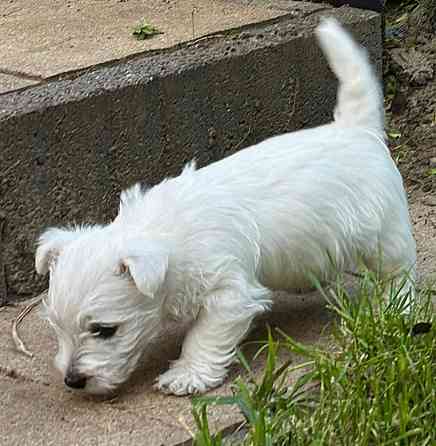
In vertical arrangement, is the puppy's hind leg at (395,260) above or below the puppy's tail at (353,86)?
below

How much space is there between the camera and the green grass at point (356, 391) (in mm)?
3744

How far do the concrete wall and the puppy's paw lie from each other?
100 cm

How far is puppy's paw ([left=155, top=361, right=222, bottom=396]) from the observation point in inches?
169

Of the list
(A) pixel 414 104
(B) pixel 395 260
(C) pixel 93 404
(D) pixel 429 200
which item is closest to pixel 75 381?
(C) pixel 93 404

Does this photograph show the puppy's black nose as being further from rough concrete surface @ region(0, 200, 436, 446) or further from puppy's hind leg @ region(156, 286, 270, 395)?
puppy's hind leg @ region(156, 286, 270, 395)

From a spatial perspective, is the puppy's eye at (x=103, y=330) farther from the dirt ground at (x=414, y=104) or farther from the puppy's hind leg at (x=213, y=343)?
the dirt ground at (x=414, y=104)

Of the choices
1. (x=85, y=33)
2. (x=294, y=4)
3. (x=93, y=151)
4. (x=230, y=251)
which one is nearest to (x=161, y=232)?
(x=230, y=251)

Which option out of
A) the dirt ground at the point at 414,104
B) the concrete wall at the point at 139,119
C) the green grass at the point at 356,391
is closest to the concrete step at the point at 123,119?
the concrete wall at the point at 139,119

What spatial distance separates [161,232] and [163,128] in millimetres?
1192

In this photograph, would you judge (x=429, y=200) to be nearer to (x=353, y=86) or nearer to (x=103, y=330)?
(x=353, y=86)

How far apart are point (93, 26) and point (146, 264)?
7.47 ft

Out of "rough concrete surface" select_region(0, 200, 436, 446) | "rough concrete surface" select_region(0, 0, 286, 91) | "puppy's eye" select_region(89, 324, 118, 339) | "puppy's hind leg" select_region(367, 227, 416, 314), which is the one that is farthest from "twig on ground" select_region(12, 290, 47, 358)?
"puppy's hind leg" select_region(367, 227, 416, 314)

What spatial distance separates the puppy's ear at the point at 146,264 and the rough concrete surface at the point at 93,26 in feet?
4.18

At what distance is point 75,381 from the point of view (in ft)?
13.7
